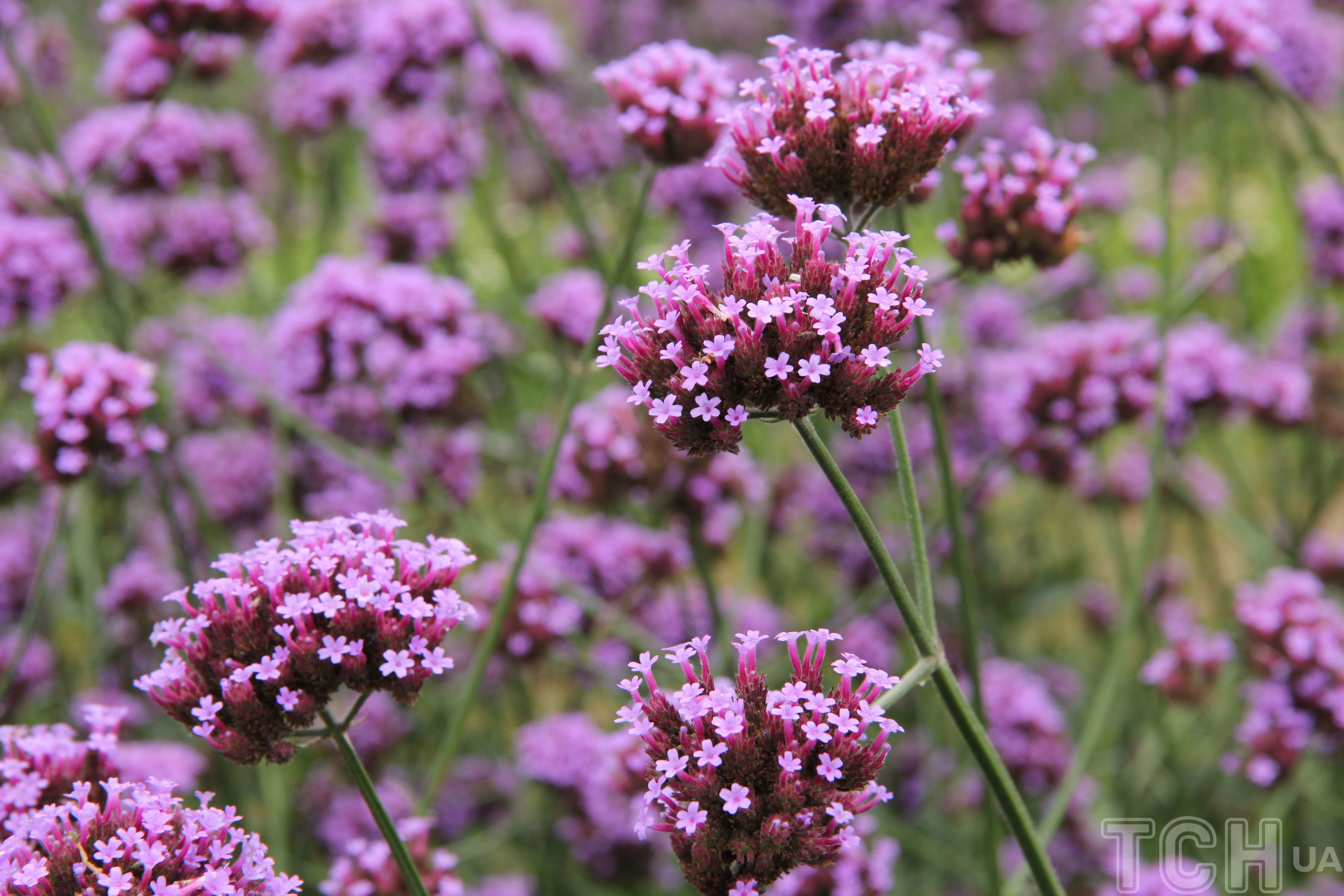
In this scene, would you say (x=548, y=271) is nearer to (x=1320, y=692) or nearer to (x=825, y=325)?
(x=1320, y=692)

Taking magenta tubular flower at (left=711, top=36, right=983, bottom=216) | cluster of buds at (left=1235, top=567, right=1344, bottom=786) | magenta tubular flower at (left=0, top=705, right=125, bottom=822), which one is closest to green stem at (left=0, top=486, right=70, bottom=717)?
magenta tubular flower at (left=0, top=705, right=125, bottom=822)

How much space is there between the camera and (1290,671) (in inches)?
93.0

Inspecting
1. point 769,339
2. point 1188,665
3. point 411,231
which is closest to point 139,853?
point 769,339

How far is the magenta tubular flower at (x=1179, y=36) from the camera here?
2.15 m

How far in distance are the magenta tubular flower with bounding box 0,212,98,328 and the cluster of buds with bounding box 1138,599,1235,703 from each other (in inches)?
123

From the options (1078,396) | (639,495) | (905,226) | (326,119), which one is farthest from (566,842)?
(326,119)

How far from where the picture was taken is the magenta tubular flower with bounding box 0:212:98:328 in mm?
2932

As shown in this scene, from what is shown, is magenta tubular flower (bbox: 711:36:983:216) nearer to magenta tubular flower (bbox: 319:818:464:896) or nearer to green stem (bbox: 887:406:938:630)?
green stem (bbox: 887:406:938:630)

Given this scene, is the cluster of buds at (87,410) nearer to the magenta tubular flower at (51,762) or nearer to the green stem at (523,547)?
the magenta tubular flower at (51,762)

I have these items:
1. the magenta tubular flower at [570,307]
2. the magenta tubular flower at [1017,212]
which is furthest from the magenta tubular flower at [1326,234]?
the magenta tubular flower at [570,307]

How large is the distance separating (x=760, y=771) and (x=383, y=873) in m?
0.79

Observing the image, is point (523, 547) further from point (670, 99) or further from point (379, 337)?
point (379, 337)

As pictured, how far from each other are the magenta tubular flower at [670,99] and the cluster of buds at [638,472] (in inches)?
30.0

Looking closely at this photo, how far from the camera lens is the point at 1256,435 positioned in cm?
514
